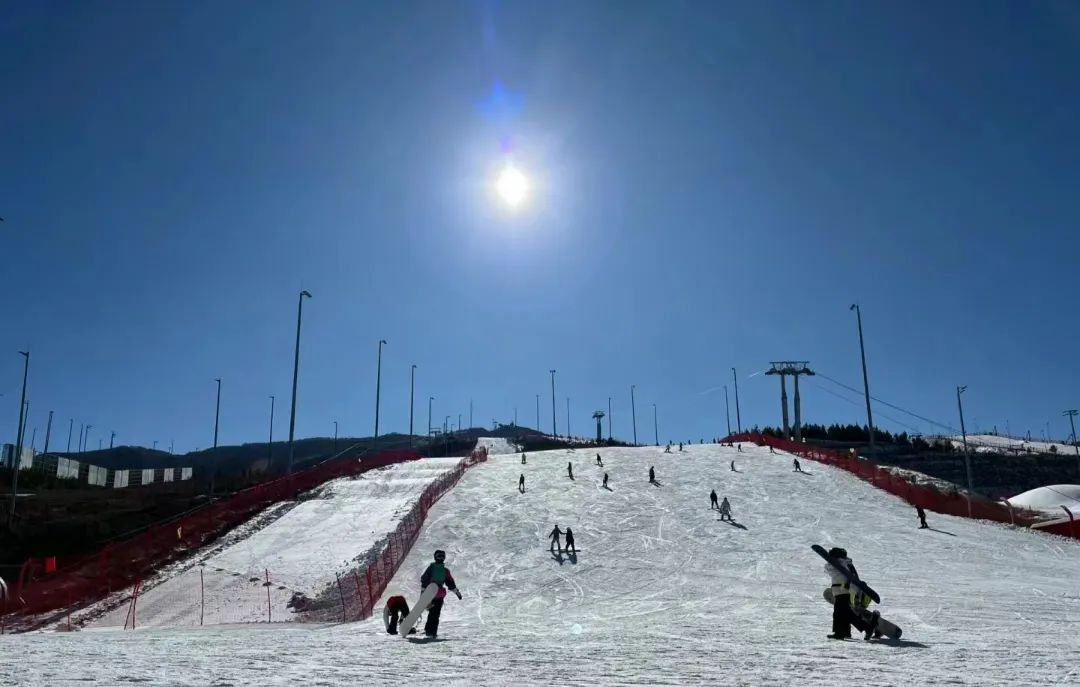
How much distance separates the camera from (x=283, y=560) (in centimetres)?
2939

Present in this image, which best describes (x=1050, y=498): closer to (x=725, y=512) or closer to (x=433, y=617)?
(x=725, y=512)

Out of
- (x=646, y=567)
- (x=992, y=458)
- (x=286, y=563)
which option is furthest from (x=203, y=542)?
(x=992, y=458)

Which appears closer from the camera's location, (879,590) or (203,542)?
(879,590)

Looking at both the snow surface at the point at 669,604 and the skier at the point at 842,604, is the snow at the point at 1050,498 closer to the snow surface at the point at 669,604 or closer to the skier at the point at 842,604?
the snow surface at the point at 669,604

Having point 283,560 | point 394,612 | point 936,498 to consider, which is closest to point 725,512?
point 936,498

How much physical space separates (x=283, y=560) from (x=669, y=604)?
14.6 metres

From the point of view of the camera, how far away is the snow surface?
8789mm

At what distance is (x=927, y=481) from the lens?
50.2m

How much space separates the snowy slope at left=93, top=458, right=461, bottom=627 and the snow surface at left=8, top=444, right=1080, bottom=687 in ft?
4.27

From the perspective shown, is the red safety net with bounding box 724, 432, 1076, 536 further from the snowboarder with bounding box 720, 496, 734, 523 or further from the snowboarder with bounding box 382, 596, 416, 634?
the snowboarder with bounding box 382, 596, 416, 634

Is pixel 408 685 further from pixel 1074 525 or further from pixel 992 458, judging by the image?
pixel 992 458

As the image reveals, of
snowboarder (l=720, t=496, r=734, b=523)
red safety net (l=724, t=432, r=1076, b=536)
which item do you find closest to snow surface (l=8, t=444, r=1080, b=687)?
snowboarder (l=720, t=496, r=734, b=523)

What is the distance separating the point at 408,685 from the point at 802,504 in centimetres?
3703

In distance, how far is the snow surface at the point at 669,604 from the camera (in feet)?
28.8
